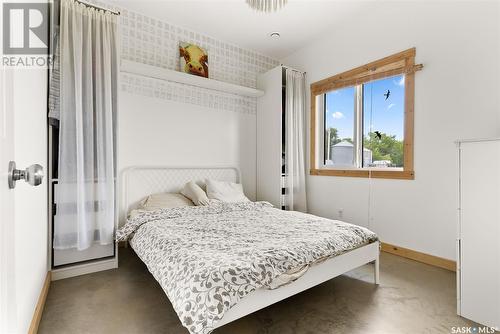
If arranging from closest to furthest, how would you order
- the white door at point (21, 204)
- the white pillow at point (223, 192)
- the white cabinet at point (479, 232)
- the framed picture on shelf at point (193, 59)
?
1. the white door at point (21, 204)
2. the white cabinet at point (479, 232)
3. the white pillow at point (223, 192)
4. the framed picture on shelf at point (193, 59)

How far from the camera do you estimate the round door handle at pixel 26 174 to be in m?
0.68

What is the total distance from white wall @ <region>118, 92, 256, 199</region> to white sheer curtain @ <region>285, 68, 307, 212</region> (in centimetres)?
63

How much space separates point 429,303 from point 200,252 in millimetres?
1727

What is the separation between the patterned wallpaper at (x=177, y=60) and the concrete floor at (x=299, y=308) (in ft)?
7.24

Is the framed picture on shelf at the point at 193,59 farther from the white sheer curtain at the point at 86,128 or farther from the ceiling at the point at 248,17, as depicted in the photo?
the white sheer curtain at the point at 86,128

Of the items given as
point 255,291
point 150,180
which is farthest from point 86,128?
point 255,291

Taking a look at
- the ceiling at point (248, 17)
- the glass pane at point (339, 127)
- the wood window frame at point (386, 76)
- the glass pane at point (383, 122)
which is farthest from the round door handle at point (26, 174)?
the glass pane at point (339, 127)

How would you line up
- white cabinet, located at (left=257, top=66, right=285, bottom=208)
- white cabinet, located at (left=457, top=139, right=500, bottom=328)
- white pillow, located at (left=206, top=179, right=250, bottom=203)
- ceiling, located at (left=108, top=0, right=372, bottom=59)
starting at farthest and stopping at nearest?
white cabinet, located at (left=257, top=66, right=285, bottom=208), white pillow, located at (left=206, top=179, right=250, bottom=203), ceiling, located at (left=108, top=0, right=372, bottom=59), white cabinet, located at (left=457, top=139, right=500, bottom=328)

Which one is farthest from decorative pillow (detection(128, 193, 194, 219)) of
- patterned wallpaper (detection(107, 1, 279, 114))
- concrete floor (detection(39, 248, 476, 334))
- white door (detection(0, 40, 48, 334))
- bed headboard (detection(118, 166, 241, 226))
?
patterned wallpaper (detection(107, 1, 279, 114))

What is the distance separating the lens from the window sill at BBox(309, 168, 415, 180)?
9.39ft

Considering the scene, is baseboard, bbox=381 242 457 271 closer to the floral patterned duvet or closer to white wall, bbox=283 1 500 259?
white wall, bbox=283 1 500 259

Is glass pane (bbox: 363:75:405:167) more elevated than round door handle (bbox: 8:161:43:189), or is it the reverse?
glass pane (bbox: 363:75:405:167)

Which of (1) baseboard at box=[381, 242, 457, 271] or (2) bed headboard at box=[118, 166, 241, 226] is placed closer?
(1) baseboard at box=[381, 242, 457, 271]

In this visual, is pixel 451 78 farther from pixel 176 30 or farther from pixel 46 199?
pixel 46 199
